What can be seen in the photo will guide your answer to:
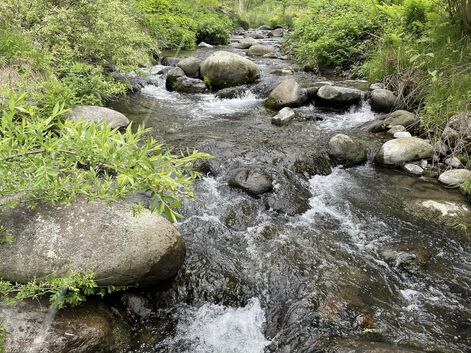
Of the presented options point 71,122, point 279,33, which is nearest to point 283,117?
point 71,122

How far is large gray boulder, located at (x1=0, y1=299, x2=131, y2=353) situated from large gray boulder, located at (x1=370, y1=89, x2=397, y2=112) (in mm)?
7923

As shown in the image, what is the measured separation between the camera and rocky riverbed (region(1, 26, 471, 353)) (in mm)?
3623

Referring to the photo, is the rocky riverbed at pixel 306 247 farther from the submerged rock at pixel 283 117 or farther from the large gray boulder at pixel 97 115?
the large gray boulder at pixel 97 115

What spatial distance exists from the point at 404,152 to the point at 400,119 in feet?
4.99

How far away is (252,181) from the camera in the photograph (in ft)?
19.6

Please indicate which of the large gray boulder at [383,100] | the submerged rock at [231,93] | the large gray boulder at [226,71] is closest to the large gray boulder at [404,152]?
the large gray boulder at [383,100]

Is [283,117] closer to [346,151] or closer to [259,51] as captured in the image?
[346,151]

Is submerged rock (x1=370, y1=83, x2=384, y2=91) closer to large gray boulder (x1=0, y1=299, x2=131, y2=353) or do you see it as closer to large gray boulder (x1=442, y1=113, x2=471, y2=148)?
large gray boulder (x1=442, y1=113, x2=471, y2=148)

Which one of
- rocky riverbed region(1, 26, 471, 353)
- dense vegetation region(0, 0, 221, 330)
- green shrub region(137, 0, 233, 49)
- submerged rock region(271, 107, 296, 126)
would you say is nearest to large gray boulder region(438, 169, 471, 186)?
rocky riverbed region(1, 26, 471, 353)

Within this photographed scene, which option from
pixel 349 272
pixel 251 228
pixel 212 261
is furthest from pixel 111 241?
pixel 349 272

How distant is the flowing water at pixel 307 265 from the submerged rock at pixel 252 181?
0.12 m

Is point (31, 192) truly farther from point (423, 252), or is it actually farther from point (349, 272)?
point (423, 252)

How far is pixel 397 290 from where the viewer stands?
425 cm

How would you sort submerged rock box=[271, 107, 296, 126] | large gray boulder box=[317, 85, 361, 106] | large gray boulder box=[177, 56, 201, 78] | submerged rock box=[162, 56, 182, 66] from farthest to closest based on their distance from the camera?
submerged rock box=[162, 56, 182, 66]
large gray boulder box=[177, 56, 201, 78]
large gray boulder box=[317, 85, 361, 106]
submerged rock box=[271, 107, 296, 126]
